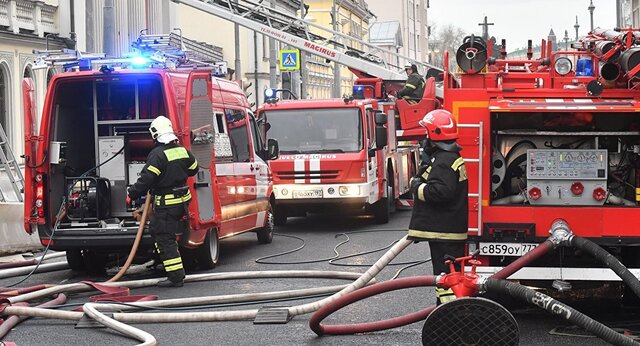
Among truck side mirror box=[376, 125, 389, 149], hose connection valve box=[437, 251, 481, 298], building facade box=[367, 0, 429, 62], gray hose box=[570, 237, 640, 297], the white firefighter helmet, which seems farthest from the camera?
building facade box=[367, 0, 429, 62]

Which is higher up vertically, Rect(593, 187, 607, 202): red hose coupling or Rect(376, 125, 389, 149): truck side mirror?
Rect(376, 125, 389, 149): truck side mirror

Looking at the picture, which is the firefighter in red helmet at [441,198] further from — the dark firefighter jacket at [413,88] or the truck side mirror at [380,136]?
the truck side mirror at [380,136]

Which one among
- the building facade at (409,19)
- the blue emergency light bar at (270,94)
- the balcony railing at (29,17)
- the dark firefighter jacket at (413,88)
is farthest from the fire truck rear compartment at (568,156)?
the building facade at (409,19)

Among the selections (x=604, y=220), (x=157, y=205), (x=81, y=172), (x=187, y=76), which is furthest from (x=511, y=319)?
(x=81, y=172)

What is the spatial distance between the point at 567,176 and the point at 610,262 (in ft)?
4.43

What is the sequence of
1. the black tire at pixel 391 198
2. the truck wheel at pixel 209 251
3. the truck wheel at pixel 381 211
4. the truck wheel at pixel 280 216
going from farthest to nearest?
the black tire at pixel 391 198 → the truck wheel at pixel 381 211 → the truck wheel at pixel 280 216 → the truck wheel at pixel 209 251

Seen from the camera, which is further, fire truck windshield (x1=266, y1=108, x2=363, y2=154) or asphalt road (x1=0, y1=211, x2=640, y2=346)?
fire truck windshield (x1=266, y1=108, x2=363, y2=154)

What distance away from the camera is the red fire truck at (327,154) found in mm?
18828

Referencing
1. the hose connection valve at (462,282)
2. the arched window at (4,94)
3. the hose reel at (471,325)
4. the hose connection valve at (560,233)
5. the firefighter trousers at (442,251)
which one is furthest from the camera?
the arched window at (4,94)

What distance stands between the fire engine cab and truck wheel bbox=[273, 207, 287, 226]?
459 cm

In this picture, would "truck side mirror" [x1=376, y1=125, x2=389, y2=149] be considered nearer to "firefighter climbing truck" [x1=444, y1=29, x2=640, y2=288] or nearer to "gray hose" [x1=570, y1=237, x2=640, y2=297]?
"firefighter climbing truck" [x1=444, y1=29, x2=640, y2=288]

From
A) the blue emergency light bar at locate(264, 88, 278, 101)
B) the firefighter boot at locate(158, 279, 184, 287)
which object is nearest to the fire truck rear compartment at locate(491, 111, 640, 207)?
the firefighter boot at locate(158, 279, 184, 287)

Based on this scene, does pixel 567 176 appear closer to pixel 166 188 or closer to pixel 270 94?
pixel 166 188

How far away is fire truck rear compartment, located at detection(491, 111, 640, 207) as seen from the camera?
920 centimetres
